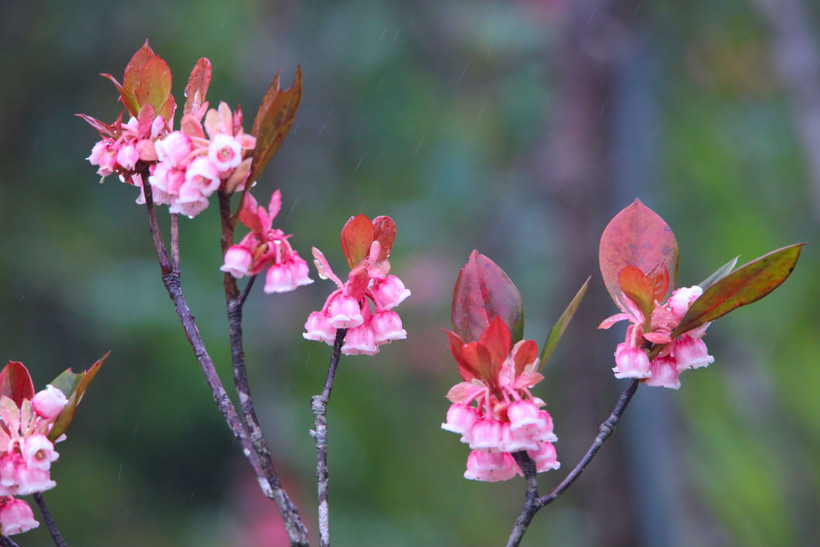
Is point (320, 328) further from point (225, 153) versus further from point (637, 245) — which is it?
point (637, 245)

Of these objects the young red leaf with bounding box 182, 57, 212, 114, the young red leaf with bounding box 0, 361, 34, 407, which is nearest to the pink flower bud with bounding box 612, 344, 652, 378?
the young red leaf with bounding box 182, 57, 212, 114

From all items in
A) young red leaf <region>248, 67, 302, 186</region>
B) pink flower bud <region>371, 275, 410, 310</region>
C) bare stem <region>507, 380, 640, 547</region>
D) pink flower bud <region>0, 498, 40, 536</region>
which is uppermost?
young red leaf <region>248, 67, 302, 186</region>

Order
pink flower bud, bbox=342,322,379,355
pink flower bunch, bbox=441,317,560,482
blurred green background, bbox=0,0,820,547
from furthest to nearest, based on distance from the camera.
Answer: blurred green background, bbox=0,0,820,547 → pink flower bud, bbox=342,322,379,355 → pink flower bunch, bbox=441,317,560,482

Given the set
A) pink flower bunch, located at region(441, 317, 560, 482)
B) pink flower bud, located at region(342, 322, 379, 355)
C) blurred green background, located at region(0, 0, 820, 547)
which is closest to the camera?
pink flower bunch, located at region(441, 317, 560, 482)

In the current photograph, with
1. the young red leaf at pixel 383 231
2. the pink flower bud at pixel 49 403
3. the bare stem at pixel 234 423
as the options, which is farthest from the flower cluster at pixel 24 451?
the young red leaf at pixel 383 231

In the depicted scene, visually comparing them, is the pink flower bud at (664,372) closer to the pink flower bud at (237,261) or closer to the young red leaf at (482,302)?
the young red leaf at (482,302)

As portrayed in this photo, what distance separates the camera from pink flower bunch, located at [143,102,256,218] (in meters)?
0.74

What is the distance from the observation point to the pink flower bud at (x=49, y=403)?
0.79 metres

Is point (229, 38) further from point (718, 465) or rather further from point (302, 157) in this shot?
point (718, 465)

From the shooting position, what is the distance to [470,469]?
81 cm

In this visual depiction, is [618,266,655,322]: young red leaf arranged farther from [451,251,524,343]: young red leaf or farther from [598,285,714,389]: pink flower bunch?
[451,251,524,343]: young red leaf

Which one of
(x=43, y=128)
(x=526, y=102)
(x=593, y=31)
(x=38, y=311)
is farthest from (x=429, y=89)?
→ (x=38, y=311)

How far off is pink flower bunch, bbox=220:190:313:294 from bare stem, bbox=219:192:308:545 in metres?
0.02

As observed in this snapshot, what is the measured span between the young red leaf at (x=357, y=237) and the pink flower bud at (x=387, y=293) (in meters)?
0.04
